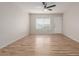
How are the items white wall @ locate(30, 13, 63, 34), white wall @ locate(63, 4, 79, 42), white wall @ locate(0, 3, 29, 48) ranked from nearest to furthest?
white wall @ locate(63, 4, 79, 42) < white wall @ locate(30, 13, 63, 34) < white wall @ locate(0, 3, 29, 48)

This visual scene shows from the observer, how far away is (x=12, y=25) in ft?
7.18

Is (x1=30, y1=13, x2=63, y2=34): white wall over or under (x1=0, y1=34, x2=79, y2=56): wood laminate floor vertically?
over

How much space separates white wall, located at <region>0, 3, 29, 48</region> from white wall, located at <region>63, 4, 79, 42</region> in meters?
0.63

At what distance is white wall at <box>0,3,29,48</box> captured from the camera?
6.48 feet

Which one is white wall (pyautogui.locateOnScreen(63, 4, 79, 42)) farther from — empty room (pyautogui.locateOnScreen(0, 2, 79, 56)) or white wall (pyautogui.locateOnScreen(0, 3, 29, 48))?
white wall (pyautogui.locateOnScreen(0, 3, 29, 48))

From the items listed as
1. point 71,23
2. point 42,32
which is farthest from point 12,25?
point 71,23

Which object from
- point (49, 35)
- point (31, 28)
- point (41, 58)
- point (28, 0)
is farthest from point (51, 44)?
point (28, 0)

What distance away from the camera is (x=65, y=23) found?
1.99 metres

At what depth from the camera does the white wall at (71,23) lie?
1725 millimetres

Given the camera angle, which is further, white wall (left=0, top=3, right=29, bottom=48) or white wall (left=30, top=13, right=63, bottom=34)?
white wall (left=0, top=3, right=29, bottom=48)

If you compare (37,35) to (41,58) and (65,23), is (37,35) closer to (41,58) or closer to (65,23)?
(65,23)

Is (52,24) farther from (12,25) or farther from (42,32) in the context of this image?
(12,25)

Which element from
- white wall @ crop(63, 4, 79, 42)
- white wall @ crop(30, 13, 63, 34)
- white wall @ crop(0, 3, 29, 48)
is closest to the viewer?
white wall @ crop(63, 4, 79, 42)

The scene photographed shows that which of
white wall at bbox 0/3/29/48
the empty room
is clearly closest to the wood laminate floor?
the empty room
